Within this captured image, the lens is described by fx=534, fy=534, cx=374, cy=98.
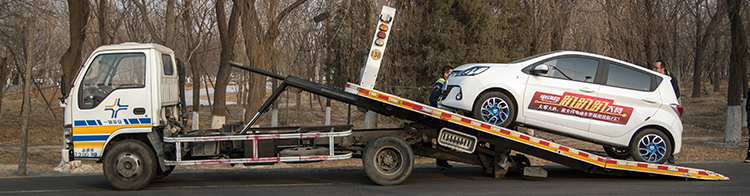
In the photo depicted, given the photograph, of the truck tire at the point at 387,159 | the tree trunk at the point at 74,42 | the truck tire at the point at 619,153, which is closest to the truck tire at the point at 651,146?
the truck tire at the point at 619,153

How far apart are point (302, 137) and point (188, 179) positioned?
2.58 meters

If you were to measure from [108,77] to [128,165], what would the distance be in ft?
4.23

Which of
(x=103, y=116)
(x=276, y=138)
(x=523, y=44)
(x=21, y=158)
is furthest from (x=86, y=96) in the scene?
(x=523, y=44)

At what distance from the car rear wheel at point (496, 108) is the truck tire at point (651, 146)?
1941 millimetres

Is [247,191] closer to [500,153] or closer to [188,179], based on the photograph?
[188,179]

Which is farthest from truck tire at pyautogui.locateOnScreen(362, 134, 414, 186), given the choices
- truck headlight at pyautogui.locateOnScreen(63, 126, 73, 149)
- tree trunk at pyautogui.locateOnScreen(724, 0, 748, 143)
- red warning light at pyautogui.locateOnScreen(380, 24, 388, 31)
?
tree trunk at pyautogui.locateOnScreen(724, 0, 748, 143)

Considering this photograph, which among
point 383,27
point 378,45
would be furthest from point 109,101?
point 383,27

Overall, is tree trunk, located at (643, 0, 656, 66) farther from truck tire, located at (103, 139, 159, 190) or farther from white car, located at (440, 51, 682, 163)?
truck tire, located at (103, 139, 159, 190)

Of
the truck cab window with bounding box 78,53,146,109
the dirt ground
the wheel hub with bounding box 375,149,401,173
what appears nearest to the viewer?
the truck cab window with bounding box 78,53,146,109

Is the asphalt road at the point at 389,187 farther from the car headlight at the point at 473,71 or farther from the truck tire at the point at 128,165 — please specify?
the car headlight at the point at 473,71

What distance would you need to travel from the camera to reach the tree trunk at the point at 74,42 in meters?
12.3

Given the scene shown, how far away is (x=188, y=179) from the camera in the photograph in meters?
8.90

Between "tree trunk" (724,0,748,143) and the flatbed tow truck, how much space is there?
739 cm

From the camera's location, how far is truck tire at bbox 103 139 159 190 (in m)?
7.51
